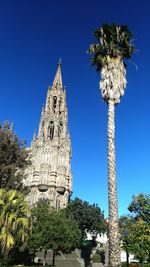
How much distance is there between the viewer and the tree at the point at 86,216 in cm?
5269

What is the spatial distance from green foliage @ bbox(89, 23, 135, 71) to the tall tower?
4425 cm

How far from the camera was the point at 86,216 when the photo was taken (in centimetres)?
5266

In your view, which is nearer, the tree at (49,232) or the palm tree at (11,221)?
the palm tree at (11,221)

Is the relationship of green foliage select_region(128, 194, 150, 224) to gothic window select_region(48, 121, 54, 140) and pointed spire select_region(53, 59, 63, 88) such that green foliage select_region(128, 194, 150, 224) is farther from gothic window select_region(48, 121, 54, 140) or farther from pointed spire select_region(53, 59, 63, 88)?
pointed spire select_region(53, 59, 63, 88)

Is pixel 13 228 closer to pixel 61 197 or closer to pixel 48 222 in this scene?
pixel 48 222

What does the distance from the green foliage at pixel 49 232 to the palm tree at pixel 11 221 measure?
5895mm

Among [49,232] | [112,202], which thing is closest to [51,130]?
[49,232]

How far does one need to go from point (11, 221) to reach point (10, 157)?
10.3 m

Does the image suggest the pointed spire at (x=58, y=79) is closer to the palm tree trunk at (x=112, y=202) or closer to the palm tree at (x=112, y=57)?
the palm tree at (x=112, y=57)

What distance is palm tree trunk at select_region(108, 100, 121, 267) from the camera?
1372cm

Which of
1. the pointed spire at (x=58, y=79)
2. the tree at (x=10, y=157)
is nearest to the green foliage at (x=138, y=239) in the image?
the tree at (x=10, y=157)

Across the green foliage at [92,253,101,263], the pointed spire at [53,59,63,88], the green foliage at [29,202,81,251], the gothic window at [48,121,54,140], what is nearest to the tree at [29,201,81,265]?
the green foliage at [29,202,81,251]

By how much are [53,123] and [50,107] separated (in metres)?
5.35

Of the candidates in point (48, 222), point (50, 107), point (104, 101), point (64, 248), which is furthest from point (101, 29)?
point (50, 107)
